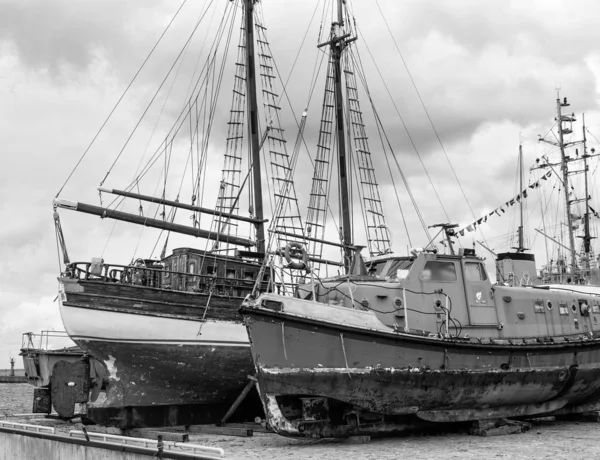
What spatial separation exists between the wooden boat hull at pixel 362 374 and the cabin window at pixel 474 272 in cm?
158

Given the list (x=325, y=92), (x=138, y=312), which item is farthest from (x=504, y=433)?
(x=325, y=92)

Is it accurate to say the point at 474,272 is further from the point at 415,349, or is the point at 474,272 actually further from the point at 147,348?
the point at 147,348

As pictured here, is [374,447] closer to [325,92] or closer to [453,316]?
[453,316]

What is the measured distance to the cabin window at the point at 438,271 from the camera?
15.0 metres

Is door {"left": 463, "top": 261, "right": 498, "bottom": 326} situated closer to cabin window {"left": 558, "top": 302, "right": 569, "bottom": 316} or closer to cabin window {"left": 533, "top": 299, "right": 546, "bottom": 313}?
cabin window {"left": 533, "top": 299, "right": 546, "bottom": 313}

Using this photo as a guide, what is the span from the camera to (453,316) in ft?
48.9

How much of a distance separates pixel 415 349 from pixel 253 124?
564 inches

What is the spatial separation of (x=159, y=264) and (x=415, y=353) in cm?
1120

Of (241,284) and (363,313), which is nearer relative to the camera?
(363,313)

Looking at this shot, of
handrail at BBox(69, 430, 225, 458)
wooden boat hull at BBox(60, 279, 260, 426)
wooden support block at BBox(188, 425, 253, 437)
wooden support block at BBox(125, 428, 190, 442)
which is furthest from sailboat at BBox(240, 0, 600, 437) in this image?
wooden boat hull at BBox(60, 279, 260, 426)

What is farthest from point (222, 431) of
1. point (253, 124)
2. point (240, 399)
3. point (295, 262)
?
point (253, 124)

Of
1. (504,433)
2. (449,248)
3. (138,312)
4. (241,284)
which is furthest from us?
(241,284)

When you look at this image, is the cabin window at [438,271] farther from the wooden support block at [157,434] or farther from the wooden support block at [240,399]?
the wooden support block at [157,434]

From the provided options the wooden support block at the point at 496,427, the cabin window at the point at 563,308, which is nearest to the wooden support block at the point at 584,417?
the cabin window at the point at 563,308
